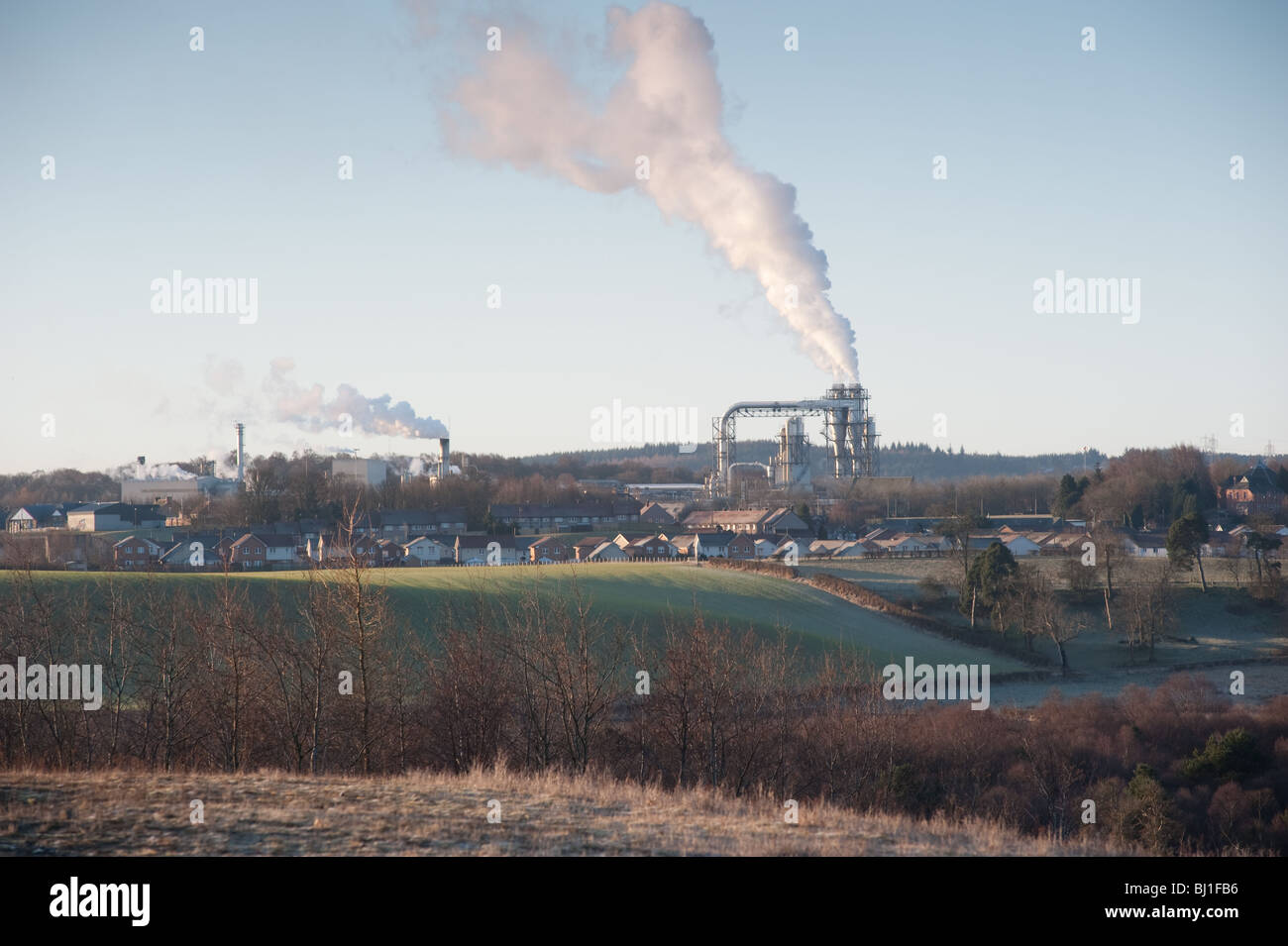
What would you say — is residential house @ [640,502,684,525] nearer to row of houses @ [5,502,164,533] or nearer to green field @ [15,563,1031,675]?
green field @ [15,563,1031,675]

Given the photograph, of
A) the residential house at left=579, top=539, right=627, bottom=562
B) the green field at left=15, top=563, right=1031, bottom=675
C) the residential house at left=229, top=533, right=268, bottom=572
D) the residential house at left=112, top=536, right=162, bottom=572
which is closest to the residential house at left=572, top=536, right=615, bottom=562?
the residential house at left=579, top=539, right=627, bottom=562

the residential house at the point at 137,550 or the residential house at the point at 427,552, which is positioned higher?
the residential house at the point at 137,550

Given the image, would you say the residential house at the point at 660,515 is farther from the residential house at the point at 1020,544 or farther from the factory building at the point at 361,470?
the residential house at the point at 1020,544

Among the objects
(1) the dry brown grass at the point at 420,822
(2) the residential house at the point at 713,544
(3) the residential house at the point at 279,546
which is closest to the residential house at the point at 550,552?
(2) the residential house at the point at 713,544

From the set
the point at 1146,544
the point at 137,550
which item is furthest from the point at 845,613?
the point at 137,550

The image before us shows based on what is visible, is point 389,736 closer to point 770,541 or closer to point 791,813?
point 791,813
